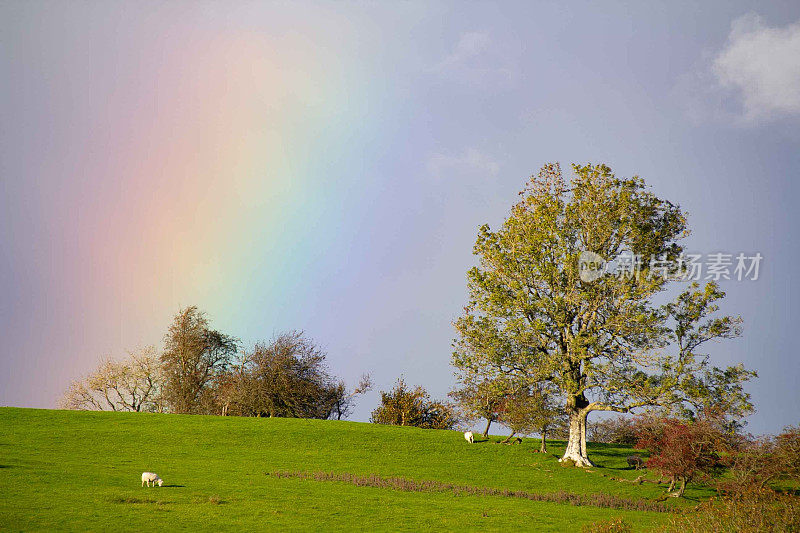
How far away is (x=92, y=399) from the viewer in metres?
81.2

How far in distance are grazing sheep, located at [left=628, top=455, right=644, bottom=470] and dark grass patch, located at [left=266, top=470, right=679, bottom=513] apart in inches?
375

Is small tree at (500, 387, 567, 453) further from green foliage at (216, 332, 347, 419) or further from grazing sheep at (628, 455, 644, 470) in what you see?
green foliage at (216, 332, 347, 419)

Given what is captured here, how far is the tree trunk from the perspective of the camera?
44719 mm

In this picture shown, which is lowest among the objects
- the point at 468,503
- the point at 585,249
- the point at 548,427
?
the point at 468,503

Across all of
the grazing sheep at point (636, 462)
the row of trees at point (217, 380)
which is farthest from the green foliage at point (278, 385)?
the grazing sheep at point (636, 462)

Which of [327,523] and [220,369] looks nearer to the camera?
[327,523]

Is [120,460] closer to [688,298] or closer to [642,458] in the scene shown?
[642,458]

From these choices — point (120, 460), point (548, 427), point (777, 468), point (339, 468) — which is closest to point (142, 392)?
point (120, 460)

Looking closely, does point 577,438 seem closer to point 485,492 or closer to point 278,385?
point 485,492

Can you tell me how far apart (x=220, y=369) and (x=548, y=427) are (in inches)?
1838

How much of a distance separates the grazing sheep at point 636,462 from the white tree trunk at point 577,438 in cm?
322

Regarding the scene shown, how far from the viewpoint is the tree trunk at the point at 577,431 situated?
44.7 metres

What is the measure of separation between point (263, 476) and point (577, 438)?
2343cm

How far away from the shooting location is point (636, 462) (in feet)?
152
